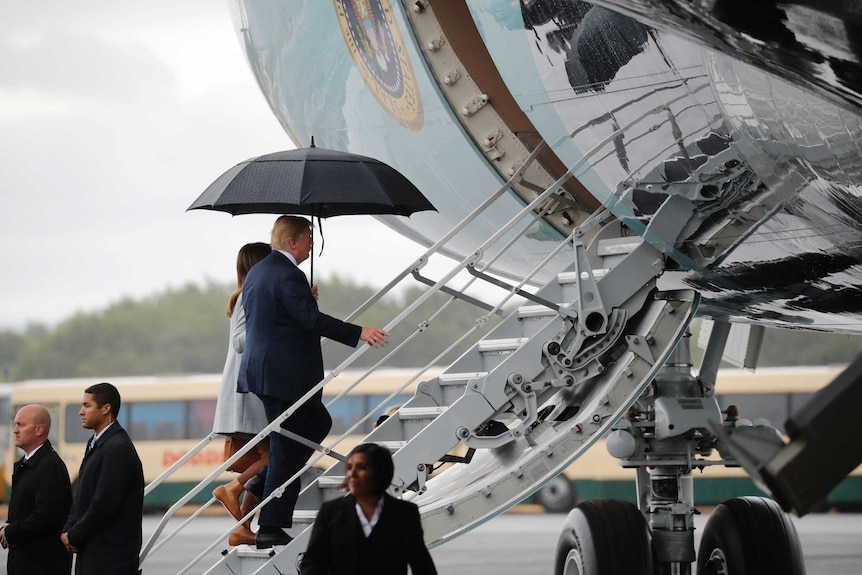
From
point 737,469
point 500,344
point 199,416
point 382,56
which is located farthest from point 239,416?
point 199,416

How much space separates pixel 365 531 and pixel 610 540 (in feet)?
11.7

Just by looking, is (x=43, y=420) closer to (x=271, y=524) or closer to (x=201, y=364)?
(x=271, y=524)

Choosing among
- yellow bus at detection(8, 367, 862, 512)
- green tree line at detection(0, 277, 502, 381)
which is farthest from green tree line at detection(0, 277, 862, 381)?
yellow bus at detection(8, 367, 862, 512)

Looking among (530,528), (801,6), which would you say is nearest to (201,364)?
(530,528)

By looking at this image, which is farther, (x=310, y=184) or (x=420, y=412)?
(x=420, y=412)

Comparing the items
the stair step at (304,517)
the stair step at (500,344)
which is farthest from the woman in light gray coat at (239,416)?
the stair step at (500,344)

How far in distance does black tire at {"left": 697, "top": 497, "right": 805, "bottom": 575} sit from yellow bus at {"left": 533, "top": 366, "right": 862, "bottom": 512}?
14867 millimetres

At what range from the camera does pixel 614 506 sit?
7.26 metres

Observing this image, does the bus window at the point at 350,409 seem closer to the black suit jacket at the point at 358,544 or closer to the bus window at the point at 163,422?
the bus window at the point at 163,422

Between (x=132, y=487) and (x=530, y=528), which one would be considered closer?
(x=132, y=487)

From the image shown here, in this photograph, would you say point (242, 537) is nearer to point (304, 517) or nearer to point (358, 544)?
point (304, 517)

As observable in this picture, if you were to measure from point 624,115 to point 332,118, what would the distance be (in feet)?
9.91

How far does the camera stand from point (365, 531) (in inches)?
150

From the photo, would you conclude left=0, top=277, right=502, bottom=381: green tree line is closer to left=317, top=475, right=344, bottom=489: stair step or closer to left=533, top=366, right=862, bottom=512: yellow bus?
left=533, top=366, right=862, bottom=512: yellow bus
